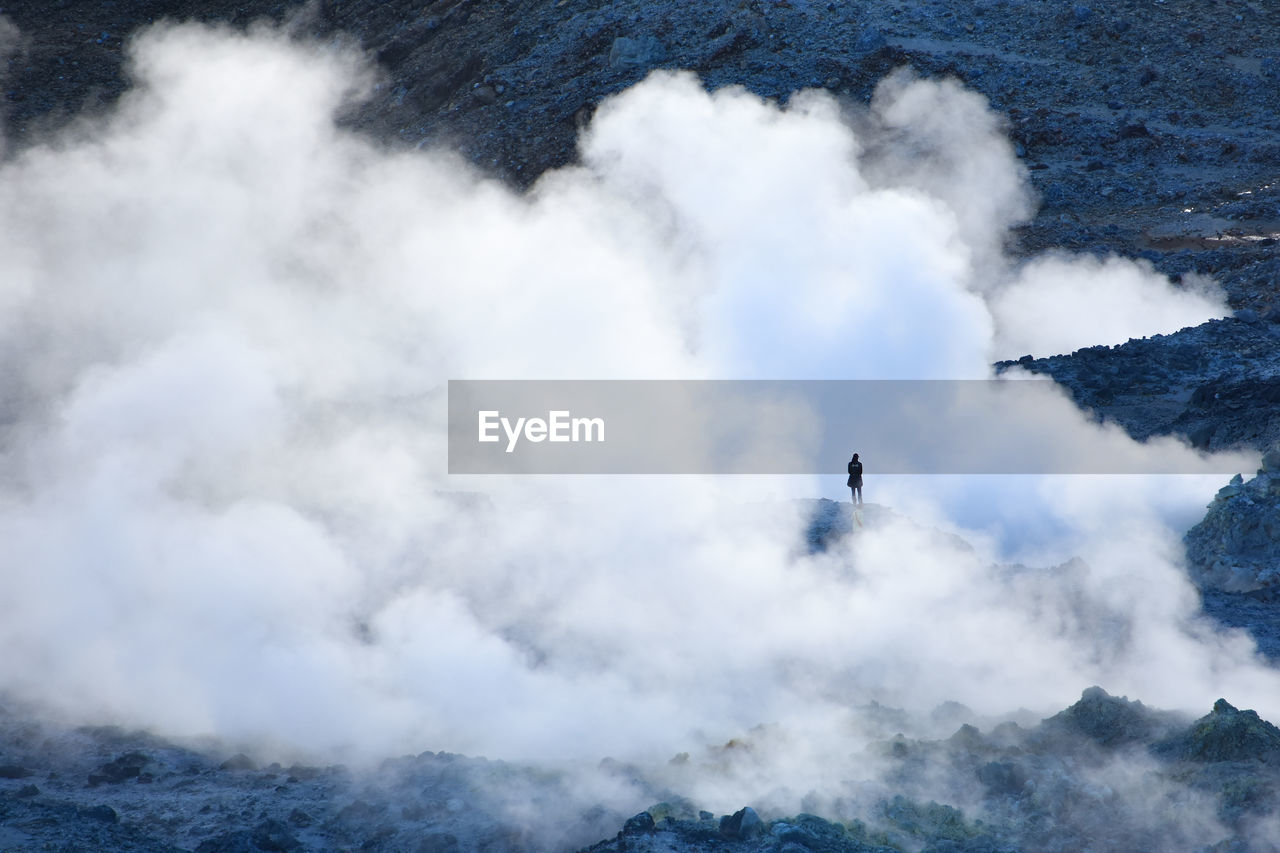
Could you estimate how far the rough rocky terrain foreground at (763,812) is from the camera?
7395mm

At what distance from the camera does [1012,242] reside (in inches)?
944

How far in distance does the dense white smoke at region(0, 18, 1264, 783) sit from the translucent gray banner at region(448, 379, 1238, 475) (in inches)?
15.1

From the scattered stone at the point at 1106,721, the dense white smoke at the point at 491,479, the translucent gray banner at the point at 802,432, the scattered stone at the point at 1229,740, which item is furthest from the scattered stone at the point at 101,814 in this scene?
the translucent gray banner at the point at 802,432

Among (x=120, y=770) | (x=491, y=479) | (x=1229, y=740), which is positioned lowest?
(x=120, y=770)

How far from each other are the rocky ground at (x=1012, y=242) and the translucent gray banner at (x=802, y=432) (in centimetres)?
91

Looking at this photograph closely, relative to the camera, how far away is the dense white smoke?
385 inches

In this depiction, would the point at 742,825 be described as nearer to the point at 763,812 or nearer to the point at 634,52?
the point at 763,812

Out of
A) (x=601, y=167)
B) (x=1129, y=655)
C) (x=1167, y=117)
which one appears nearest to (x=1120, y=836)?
(x=1129, y=655)

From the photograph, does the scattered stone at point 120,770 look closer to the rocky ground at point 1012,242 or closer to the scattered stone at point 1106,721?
the rocky ground at point 1012,242

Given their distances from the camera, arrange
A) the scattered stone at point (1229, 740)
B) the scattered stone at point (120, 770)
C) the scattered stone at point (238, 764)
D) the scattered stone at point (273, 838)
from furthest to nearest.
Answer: the scattered stone at point (238, 764) < the scattered stone at point (120, 770) < the scattered stone at point (1229, 740) < the scattered stone at point (273, 838)

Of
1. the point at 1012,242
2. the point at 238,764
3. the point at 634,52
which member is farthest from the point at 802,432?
the point at 634,52

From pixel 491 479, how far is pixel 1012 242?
42.9ft

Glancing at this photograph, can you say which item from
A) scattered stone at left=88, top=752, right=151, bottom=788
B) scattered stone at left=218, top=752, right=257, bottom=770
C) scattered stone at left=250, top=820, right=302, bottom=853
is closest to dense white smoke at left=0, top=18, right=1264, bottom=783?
scattered stone at left=218, top=752, right=257, bottom=770

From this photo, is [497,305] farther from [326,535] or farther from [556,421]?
[326,535]
